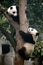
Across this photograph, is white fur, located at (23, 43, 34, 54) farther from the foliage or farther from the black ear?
the black ear

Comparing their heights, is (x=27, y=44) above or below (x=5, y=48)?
above

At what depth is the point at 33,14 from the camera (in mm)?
6723

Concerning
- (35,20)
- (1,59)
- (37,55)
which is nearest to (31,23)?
(35,20)

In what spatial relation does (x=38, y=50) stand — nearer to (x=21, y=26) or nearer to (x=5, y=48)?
(x=21, y=26)

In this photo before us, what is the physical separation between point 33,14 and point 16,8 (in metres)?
1.88

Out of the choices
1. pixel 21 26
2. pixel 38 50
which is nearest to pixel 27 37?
pixel 38 50

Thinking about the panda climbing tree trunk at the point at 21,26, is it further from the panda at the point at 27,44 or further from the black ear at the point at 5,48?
the black ear at the point at 5,48

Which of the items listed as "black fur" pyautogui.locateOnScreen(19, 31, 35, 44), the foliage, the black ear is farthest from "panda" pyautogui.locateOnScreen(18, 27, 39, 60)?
the black ear

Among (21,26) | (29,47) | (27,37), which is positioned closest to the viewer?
(21,26)

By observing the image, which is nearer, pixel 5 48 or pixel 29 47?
pixel 29 47

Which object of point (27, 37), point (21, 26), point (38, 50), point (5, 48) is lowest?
point (5, 48)

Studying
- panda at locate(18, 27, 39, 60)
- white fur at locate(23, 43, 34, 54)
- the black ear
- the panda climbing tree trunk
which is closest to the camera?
the panda climbing tree trunk

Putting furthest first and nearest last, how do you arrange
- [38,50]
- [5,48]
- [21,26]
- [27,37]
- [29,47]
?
1. [5,48]
2. [27,37]
3. [29,47]
4. [38,50]
5. [21,26]

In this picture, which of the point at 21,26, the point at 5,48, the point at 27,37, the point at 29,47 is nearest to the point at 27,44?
the point at 29,47
